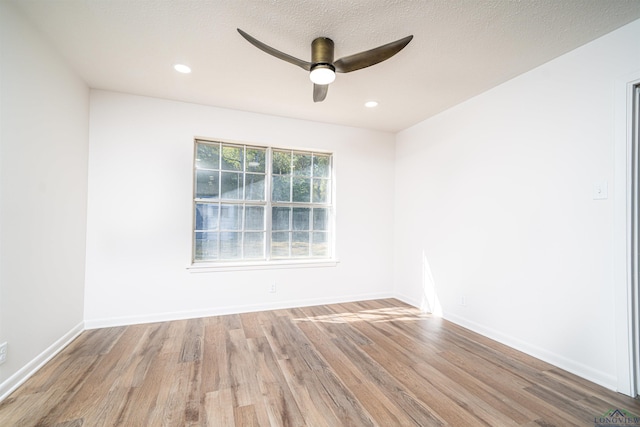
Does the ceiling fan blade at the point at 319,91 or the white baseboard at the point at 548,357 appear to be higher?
the ceiling fan blade at the point at 319,91

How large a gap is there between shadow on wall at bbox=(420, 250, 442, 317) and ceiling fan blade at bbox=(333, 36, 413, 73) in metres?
2.62

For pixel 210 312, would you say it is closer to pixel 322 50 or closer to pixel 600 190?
pixel 322 50

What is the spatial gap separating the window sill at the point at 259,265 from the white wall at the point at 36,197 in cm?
117

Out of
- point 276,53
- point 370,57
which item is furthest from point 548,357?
point 276,53

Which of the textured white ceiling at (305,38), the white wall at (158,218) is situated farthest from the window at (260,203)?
the textured white ceiling at (305,38)

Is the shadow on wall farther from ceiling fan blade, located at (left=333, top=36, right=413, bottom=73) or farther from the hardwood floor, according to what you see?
ceiling fan blade, located at (left=333, top=36, right=413, bottom=73)

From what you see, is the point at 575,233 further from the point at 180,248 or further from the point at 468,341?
→ the point at 180,248

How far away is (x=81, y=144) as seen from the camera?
278 cm

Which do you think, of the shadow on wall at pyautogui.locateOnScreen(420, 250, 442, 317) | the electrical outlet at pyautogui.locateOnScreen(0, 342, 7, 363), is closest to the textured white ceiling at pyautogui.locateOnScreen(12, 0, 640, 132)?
the shadow on wall at pyautogui.locateOnScreen(420, 250, 442, 317)

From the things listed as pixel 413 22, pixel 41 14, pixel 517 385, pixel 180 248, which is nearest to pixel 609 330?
pixel 517 385

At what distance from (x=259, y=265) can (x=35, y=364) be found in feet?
6.81

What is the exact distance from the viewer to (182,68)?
252 centimetres

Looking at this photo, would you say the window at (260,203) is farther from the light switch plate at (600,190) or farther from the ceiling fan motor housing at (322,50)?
the light switch plate at (600,190)

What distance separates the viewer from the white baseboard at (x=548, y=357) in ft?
6.47
